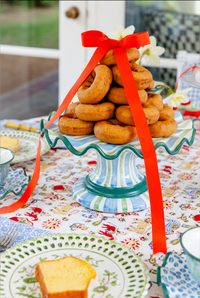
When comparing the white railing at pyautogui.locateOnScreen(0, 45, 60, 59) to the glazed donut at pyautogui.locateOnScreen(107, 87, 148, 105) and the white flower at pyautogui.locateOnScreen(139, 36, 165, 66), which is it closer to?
the white flower at pyautogui.locateOnScreen(139, 36, 165, 66)

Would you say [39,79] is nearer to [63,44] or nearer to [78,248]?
[63,44]

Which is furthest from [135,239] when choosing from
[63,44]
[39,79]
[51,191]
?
[39,79]

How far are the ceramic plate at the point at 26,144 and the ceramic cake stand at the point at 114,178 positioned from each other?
24cm

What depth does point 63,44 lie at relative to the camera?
8.23 ft

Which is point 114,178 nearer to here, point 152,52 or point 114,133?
point 114,133

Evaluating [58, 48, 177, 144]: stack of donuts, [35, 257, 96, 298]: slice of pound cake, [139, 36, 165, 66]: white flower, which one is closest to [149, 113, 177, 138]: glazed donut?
[58, 48, 177, 144]: stack of donuts

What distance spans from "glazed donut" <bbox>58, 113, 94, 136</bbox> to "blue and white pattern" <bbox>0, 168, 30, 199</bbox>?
0.20 meters

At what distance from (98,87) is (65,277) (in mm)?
398

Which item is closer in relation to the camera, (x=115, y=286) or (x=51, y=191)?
(x=115, y=286)

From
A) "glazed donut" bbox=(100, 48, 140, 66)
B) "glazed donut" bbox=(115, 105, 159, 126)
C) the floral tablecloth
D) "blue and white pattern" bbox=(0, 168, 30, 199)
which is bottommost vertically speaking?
the floral tablecloth

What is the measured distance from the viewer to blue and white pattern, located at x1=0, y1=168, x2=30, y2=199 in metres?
0.86

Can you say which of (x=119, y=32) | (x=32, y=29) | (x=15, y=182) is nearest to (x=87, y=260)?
(x=15, y=182)

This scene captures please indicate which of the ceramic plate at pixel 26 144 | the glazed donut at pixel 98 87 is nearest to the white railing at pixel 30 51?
the ceramic plate at pixel 26 144

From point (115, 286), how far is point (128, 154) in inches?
14.0
